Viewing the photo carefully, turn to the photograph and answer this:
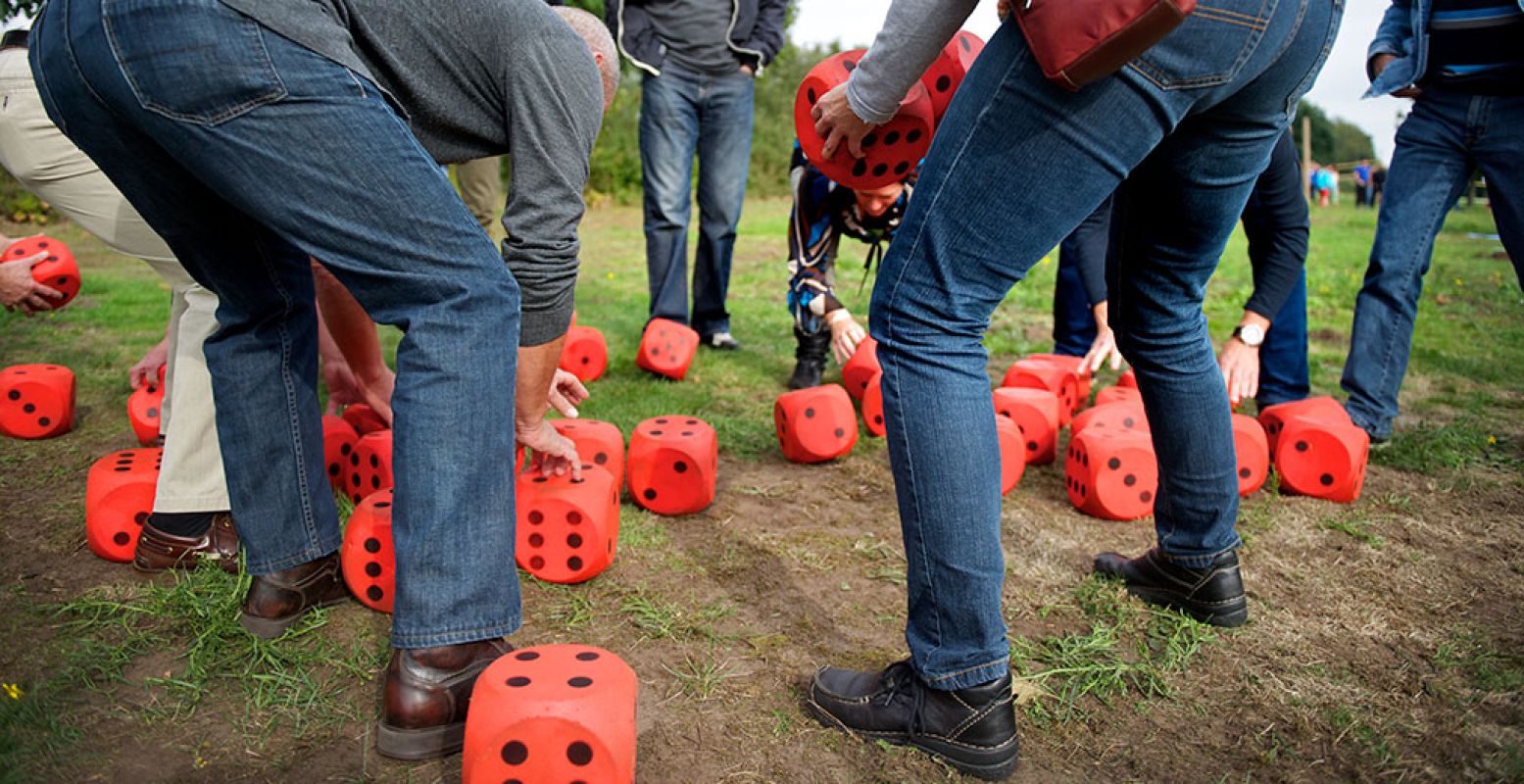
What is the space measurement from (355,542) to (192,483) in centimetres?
58

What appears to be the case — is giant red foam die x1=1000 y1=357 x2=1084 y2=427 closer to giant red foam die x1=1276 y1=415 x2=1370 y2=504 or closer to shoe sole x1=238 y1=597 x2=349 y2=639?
giant red foam die x1=1276 y1=415 x2=1370 y2=504

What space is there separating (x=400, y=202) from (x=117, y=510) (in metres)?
1.63

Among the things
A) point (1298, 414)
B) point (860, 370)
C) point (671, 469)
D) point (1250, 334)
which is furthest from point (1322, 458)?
point (671, 469)

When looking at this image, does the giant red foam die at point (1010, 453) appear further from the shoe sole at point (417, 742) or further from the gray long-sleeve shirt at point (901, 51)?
the shoe sole at point (417, 742)

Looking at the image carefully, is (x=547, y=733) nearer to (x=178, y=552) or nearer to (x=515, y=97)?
(x=515, y=97)

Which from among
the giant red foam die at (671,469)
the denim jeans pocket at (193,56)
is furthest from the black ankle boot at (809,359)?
the denim jeans pocket at (193,56)

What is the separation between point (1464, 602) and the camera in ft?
8.50

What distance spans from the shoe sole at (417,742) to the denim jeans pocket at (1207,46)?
1.63 m

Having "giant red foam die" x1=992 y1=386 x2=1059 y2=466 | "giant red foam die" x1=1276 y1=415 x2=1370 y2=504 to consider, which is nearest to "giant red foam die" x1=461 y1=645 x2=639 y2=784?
"giant red foam die" x1=992 y1=386 x2=1059 y2=466

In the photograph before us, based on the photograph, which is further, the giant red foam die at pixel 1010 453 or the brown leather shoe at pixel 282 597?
the giant red foam die at pixel 1010 453

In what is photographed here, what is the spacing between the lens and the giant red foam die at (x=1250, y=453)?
3316 mm

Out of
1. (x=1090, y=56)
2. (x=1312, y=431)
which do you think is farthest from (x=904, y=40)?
(x=1312, y=431)

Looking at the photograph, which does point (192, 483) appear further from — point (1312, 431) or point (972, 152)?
point (1312, 431)

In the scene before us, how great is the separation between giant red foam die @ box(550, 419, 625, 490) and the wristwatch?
214 cm
